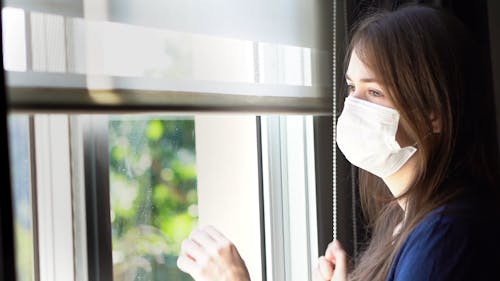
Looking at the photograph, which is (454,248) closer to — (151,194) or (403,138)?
(403,138)

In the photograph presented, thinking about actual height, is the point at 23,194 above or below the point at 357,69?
below

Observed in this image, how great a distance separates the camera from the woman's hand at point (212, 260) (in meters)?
1.16

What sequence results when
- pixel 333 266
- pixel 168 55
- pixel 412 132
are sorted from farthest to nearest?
pixel 333 266, pixel 412 132, pixel 168 55

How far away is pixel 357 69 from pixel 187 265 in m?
0.50

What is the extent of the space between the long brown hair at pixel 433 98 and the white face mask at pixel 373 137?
0.03m

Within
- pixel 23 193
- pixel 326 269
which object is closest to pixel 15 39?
pixel 23 193

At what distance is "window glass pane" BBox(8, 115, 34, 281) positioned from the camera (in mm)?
988

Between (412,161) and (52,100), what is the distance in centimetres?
70

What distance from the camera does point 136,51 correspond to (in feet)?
3.47

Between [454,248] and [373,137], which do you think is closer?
[454,248]

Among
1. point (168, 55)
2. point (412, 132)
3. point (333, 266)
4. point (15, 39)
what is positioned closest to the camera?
point (15, 39)

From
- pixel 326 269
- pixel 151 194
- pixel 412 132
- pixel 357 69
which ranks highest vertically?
pixel 357 69

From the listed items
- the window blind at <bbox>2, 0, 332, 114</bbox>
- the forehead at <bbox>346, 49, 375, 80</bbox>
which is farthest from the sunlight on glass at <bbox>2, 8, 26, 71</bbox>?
the forehead at <bbox>346, 49, 375, 80</bbox>

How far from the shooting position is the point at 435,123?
122 centimetres
